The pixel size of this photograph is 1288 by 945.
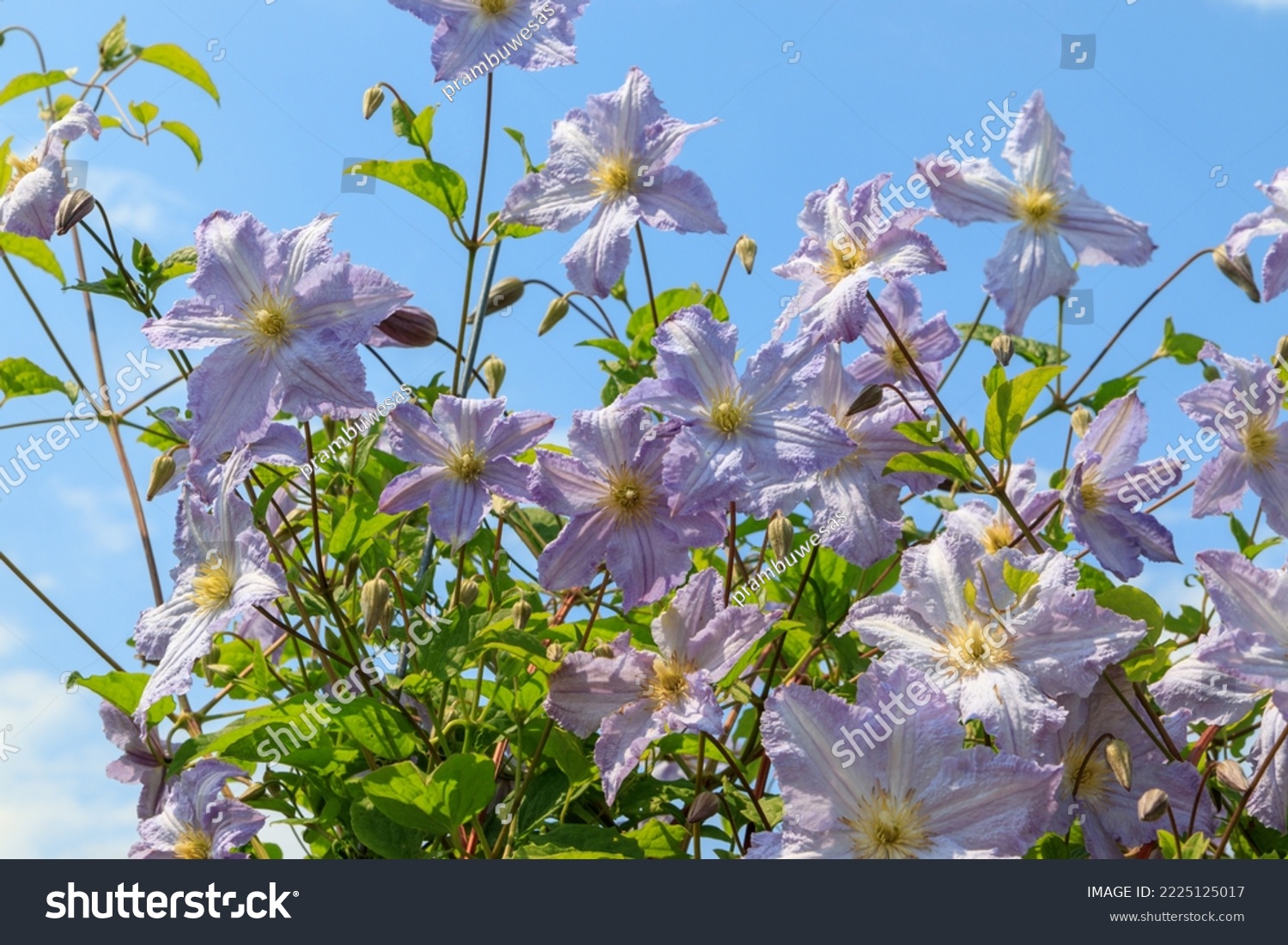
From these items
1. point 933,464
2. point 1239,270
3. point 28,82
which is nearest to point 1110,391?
point 1239,270

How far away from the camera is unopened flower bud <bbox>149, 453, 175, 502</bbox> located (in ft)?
4.27

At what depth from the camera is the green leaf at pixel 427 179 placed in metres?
1.29

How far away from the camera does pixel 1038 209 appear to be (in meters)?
1.28

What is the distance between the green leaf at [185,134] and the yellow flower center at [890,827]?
4.14 ft

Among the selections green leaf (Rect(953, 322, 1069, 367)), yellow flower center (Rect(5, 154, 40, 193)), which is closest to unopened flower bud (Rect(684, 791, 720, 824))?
green leaf (Rect(953, 322, 1069, 367))

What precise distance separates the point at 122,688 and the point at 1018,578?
0.90m

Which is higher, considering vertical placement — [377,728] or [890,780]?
[377,728]

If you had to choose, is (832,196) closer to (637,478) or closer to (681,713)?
(637,478)

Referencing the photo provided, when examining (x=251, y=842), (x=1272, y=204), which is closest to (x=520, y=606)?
(x=251, y=842)

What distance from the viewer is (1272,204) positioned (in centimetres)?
132

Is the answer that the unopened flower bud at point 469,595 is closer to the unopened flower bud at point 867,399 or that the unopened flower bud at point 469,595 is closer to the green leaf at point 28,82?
the unopened flower bud at point 867,399

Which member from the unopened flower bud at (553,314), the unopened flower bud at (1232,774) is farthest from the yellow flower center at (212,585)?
the unopened flower bud at (1232,774)

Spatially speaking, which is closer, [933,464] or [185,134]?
[933,464]

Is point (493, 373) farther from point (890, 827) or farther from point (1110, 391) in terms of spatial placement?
point (1110, 391)
